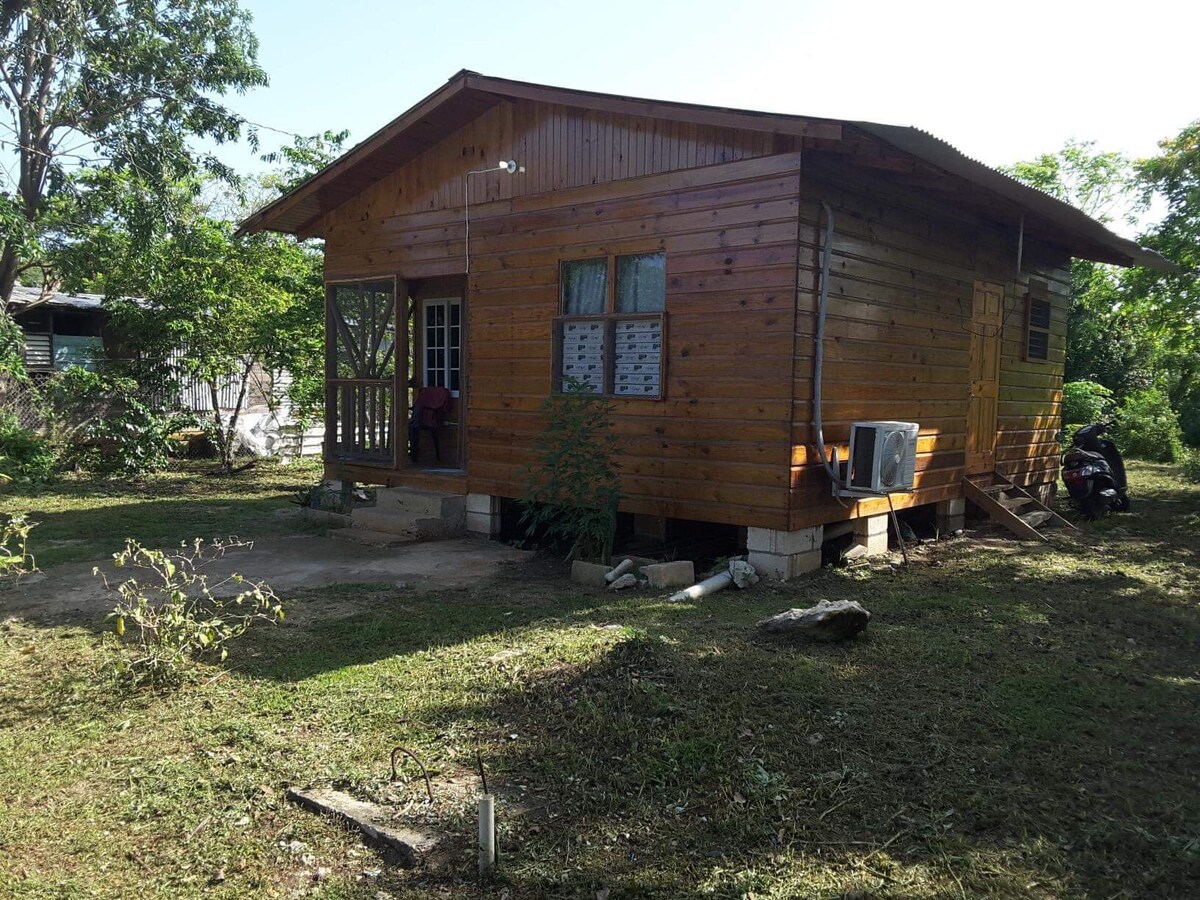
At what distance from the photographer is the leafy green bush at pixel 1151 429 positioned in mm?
19000

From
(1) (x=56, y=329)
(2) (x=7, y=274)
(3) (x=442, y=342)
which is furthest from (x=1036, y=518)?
(1) (x=56, y=329)

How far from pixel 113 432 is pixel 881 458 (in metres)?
12.7

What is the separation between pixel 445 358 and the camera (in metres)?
10.4

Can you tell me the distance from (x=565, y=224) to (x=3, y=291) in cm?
1363

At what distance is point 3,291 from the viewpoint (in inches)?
648

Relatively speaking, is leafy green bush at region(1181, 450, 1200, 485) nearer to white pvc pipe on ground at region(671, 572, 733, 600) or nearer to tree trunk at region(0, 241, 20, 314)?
white pvc pipe on ground at region(671, 572, 733, 600)

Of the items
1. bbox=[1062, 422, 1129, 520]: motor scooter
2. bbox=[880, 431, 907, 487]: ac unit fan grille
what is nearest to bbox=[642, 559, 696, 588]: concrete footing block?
bbox=[880, 431, 907, 487]: ac unit fan grille

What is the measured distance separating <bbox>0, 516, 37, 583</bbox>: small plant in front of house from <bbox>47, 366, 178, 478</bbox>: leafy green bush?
4291 millimetres

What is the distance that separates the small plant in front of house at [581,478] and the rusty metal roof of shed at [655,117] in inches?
93.8

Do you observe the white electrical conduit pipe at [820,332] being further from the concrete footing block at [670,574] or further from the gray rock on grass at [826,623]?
the gray rock on grass at [826,623]

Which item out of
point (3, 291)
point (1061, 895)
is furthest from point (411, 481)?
point (3, 291)

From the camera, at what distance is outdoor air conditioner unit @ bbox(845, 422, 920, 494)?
23.0 ft

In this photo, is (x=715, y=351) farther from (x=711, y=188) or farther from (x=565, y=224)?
(x=565, y=224)

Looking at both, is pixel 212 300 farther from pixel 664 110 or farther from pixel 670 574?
pixel 670 574
